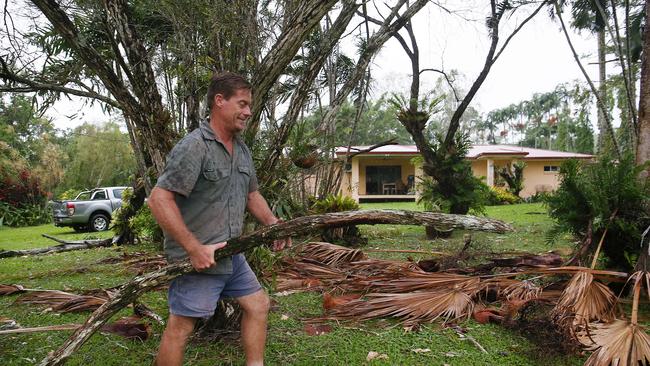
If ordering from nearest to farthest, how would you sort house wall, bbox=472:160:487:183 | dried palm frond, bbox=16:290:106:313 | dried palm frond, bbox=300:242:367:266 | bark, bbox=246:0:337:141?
bark, bbox=246:0:337:141 → dried palm frond, bbox=16:290:106:313 → dried palm frond, bbox=300:242:367:266 → house wall, bbox=472:160:487:183

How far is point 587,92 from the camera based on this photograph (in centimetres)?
1677

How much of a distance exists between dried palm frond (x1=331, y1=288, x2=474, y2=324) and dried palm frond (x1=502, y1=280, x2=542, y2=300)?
0.33 meters

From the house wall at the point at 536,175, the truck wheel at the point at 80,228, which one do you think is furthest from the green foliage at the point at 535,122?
the truck wheel at the point at 80,228

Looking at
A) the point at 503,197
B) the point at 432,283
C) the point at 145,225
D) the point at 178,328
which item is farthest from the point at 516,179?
the point at 178,328

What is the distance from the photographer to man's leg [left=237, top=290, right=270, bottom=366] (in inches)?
106

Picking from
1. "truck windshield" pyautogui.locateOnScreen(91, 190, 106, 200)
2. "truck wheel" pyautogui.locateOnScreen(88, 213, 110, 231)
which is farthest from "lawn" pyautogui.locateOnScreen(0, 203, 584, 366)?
"truck windshield" pyautogui.locateOnScreen(91, 190, 106, 200)

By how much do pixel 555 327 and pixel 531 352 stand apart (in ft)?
0.79

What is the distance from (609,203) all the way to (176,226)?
154 inches

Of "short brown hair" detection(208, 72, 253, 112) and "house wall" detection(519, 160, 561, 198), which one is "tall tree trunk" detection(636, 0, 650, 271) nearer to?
"short brown hair" detection(208, 72, 253, 112)

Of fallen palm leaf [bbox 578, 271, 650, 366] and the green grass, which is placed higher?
fallen palm leaf [bbox 578, 271, 650, 366]

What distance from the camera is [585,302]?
343 centimetres

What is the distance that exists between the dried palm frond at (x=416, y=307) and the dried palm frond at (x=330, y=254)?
1497 millimetres

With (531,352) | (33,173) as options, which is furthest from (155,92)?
(33,173)

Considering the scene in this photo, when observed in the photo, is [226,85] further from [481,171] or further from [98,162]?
[98,162]
